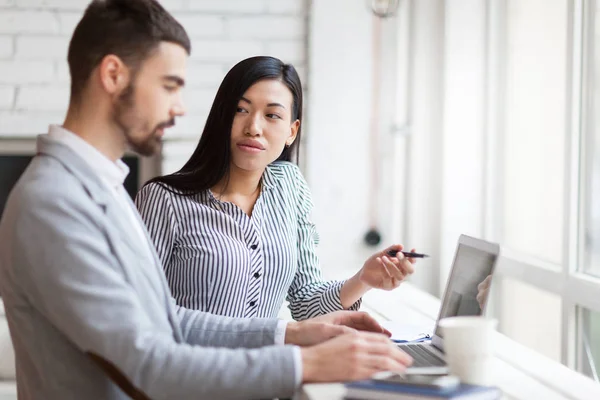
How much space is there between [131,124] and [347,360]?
451mm

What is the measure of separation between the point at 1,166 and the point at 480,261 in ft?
7.36

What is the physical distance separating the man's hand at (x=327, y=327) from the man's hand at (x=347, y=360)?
22 centimetres

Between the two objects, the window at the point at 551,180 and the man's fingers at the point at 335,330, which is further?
the window at the point at 551,180

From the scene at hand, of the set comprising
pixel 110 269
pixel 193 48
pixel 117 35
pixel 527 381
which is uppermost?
Result: pixel 193 48

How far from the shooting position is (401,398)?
1108 millimetres

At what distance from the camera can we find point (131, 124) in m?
1.20

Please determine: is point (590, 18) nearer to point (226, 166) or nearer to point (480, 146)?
point (480, 146)

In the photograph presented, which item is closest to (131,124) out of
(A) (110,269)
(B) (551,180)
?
(A) (110,269)

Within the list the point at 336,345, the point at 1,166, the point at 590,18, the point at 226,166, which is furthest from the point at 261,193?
the point at 1,166

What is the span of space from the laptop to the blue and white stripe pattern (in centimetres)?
37

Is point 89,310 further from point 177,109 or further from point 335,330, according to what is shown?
point 335,330

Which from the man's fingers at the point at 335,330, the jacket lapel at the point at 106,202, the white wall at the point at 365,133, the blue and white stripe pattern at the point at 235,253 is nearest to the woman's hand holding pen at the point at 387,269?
the blue and white stripe pattern at the point at 235,253

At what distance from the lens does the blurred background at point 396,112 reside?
283 cm

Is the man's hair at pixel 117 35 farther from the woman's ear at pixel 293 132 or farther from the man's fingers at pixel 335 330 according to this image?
the woman's ear at pixel 293 132
